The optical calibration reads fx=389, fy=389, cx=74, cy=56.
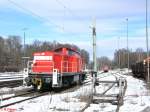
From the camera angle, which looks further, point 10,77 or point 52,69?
point 10,77

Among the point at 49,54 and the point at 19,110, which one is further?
the point at 49,54

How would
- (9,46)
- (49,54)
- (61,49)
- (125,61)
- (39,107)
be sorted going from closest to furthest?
1. (39,107)
2. (49,54)
3. (61,49)
4. (9,46)
5. (125,61)

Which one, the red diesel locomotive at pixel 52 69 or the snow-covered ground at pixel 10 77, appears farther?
the snow-covered ground at pixel 10 77

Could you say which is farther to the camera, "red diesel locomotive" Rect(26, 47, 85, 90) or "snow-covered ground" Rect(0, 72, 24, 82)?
"snow-covered ground" Rect(0, 72, 24, 82)

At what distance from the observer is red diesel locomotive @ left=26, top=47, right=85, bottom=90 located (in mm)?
27844

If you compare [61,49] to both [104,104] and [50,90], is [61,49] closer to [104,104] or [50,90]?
[50,90]

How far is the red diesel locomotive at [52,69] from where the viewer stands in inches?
1096

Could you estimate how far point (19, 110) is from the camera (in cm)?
1647

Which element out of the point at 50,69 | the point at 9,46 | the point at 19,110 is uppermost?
the point at 9,46

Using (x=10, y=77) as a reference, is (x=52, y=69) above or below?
above

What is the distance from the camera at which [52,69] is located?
95.1ft

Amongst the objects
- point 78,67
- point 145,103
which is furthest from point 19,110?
point 78,67

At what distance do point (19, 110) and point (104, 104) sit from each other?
181 inches

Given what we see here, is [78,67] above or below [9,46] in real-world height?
below
